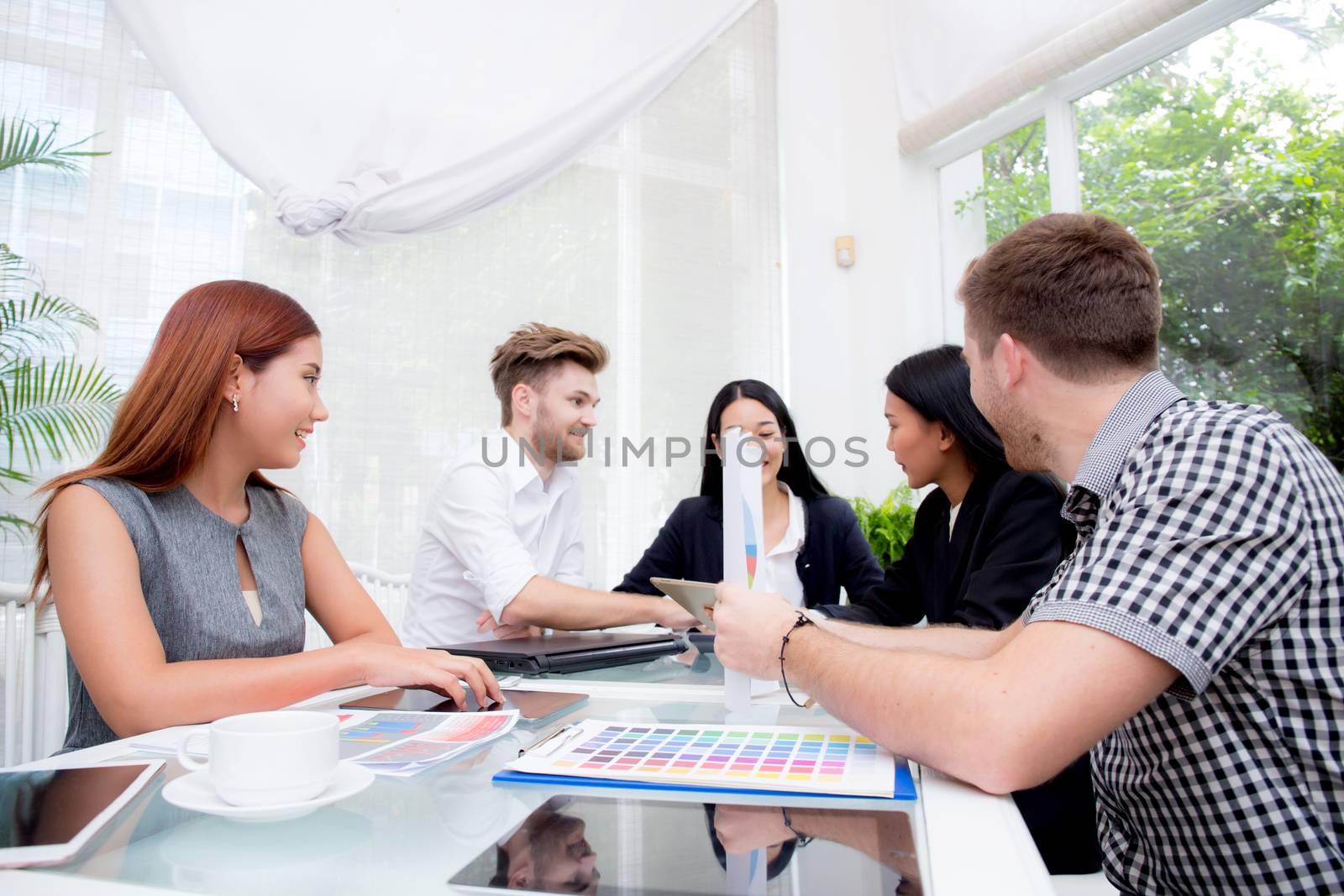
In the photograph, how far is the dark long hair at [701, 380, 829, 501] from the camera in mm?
2715

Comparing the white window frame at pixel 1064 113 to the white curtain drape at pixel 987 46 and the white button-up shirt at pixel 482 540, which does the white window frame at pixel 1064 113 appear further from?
the white button-up shirt at pixel 482 540

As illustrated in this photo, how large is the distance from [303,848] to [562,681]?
731 millimetres

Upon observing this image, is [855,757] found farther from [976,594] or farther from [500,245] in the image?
[500,245]

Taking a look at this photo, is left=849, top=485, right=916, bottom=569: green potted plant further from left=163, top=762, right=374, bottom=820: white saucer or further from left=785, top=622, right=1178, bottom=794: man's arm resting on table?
left=163, top=762, right=374, bottom=820: white saucer

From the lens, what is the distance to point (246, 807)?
61 cm

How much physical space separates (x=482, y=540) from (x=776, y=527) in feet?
Result: 3.17

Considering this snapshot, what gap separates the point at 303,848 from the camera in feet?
1.91

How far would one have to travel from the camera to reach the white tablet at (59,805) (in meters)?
0.54

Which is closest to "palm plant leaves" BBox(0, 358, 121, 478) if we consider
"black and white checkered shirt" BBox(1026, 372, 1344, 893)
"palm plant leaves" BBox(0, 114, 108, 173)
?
"palm plant leaves" BBox(0, 114, 108, 173)

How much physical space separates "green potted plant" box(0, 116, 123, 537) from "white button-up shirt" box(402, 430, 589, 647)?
1.19m

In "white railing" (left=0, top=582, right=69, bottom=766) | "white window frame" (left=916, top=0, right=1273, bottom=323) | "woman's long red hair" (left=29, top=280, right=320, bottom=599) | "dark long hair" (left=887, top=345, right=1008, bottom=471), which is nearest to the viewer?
"woman's long red hair" (left=29, top=280, right=320, bottom=599)

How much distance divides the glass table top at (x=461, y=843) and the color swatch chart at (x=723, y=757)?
0.09 ft

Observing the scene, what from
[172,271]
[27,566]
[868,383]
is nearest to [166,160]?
[172,271]

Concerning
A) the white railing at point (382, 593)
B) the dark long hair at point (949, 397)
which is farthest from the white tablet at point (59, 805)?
the white railing at point (382, 593)
